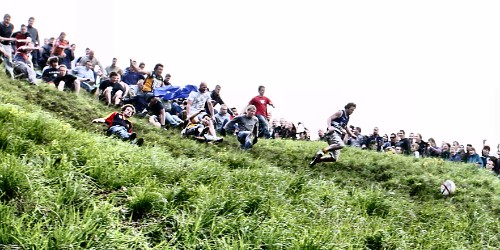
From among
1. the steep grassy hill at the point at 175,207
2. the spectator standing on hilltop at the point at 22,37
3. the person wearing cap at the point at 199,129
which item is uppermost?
the spectator standing on hilltop at the point at 22,37

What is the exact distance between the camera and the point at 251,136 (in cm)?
1433

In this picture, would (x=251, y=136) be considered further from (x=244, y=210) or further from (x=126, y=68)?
(x=244, y=210)

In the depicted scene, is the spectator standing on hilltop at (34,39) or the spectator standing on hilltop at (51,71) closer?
the spectator standing on hilltop at (51,71)

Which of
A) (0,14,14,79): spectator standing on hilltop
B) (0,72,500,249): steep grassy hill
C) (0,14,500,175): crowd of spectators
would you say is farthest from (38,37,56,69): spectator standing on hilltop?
(0,72,500,249): steep grassy hill

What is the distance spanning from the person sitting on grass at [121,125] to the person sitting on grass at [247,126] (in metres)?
3.49

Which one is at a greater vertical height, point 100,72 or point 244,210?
point 100,72

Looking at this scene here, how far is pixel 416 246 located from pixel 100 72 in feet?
48.0

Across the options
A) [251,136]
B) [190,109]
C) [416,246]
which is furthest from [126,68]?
[416,246]

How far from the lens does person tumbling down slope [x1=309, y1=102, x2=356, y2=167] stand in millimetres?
13180

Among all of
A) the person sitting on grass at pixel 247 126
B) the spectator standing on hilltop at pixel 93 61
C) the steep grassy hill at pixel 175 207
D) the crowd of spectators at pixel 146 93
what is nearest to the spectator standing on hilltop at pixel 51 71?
the crowd of spectators at pixel 146 93

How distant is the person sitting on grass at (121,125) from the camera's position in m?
10.7

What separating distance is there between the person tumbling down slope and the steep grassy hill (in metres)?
3.19

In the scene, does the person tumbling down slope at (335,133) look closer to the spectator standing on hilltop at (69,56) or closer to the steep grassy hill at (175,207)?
the steep grassy hill at (175,207)

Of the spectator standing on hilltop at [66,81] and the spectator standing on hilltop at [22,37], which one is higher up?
the spectator standing on hilltop at [22,37]
